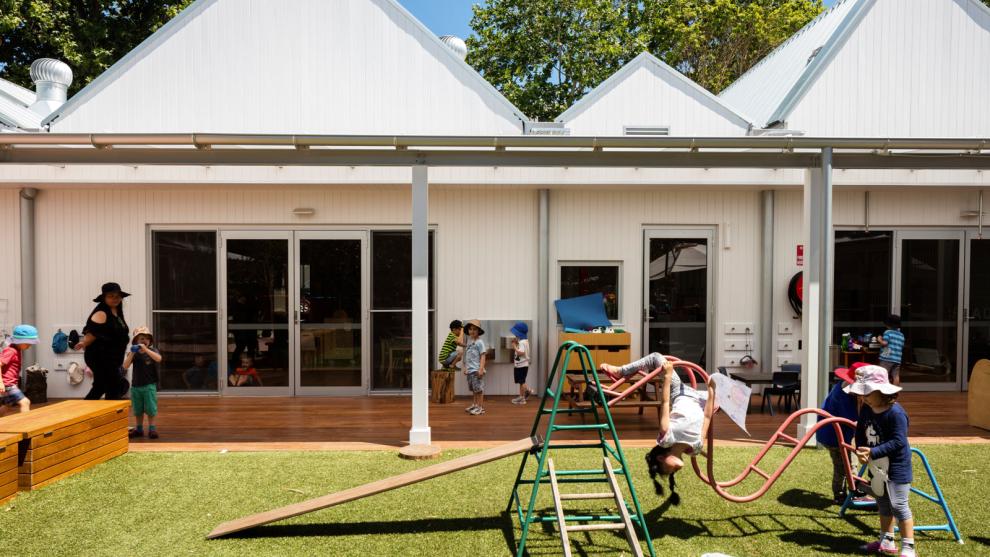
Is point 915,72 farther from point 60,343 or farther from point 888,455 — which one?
point 60,343

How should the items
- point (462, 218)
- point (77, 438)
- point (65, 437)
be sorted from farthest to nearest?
point (462, 218), point (77, 438), point (65, 437)

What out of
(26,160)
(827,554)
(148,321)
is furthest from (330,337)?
(827,554)

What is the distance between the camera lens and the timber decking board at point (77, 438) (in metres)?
Answer: 5.32

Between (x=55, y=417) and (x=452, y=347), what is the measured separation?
477 centimetres

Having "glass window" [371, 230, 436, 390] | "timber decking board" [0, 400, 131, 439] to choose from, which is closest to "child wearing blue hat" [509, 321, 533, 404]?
"glass window" [371, 230, 436, 390]

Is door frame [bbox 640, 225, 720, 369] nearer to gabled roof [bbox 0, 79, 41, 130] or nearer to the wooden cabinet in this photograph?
the wooden cabinet

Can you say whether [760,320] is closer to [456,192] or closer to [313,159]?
Result: [456,192]

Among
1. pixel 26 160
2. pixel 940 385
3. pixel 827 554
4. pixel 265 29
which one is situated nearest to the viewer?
pixel 827 554

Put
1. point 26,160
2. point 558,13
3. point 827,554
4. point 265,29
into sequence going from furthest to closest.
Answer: point 558,13 → point 265,29 → point 26,160 → point 827,554

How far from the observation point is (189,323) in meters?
9.50

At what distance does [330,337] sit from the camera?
375 inches

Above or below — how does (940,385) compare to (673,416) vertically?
below

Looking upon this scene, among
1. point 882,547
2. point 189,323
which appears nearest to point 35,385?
point 189,323

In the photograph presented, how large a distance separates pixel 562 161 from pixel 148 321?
22.7 ft
